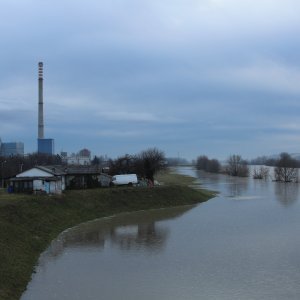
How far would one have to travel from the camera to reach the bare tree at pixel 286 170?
357 feet

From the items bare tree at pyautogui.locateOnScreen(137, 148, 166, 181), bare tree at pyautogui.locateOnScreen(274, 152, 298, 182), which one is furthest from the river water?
bare tree at pyautogui.locateOnScreen(274, 152, 298, 182)

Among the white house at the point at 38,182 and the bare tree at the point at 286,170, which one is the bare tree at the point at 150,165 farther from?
the bare tree at the point at 286,170

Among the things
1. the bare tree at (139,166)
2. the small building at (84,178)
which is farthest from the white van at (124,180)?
the bare tree at (139,166)

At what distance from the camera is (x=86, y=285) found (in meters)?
19.5

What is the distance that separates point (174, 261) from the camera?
23875mm

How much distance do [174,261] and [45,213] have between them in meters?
16.0

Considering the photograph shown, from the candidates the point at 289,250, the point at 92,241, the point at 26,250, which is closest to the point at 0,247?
the point at 26,250

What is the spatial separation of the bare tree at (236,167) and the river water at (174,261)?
322ft

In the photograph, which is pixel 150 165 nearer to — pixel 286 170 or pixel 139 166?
pixel 139 166

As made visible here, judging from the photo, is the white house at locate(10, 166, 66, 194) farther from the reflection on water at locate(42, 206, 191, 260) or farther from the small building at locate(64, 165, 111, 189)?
the small building at locate(64, 165, 111, 189)

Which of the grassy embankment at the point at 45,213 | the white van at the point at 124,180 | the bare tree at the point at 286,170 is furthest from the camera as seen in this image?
the bare tree at the point at 286,170

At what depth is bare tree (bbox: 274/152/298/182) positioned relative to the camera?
357ft

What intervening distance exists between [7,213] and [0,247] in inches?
338

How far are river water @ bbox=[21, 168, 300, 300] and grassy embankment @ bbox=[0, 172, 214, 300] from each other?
829mm
